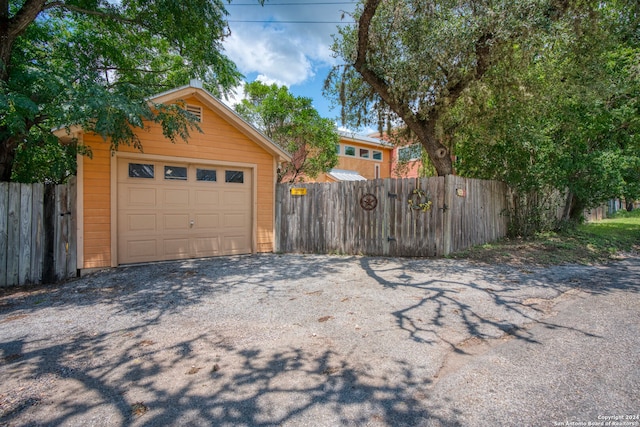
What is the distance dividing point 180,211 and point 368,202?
4.40 metres

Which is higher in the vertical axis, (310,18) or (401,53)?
(310,18)

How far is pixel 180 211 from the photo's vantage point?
736 centimetres

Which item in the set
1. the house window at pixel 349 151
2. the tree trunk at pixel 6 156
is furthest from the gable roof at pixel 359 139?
the tree trunk at pixel 6 156

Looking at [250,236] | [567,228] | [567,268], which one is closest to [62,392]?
[250,236]

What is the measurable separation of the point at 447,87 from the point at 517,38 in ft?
5.17

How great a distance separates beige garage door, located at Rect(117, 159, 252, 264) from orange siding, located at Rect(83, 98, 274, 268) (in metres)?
0.26

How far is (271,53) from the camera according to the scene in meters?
11.6

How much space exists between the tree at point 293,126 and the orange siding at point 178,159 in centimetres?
374

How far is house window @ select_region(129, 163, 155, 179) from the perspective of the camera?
Answer: 6852mm

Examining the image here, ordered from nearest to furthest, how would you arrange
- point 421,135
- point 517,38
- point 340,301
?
1. point 340,301
2. point 517,38
3. point 421,135

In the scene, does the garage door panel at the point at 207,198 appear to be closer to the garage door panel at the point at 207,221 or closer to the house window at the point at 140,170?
the garage door panel at the point at 207,221

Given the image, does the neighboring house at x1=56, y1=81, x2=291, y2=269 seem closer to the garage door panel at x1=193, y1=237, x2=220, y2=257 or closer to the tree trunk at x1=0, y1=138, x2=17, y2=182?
the garage door panel at x1=193, y1=237, x2=220, y2=257

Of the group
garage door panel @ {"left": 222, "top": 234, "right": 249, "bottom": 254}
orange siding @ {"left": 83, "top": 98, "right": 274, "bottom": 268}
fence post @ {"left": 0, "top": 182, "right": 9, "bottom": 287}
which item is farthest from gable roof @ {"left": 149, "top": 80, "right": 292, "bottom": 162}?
fence post @ {"left": 0, "top": 182, "right": 9, "bottom": 287}

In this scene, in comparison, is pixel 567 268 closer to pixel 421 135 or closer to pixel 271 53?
pixel 421 135
